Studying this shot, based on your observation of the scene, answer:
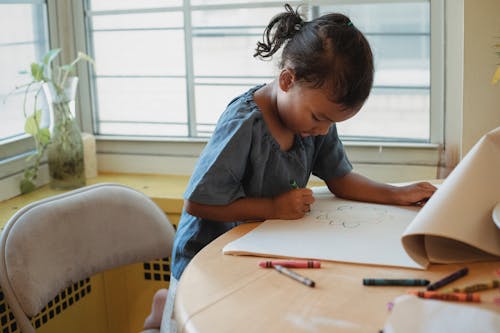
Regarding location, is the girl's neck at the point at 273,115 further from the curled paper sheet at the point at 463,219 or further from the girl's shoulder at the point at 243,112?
the curled paper sheet at the point at 463,219

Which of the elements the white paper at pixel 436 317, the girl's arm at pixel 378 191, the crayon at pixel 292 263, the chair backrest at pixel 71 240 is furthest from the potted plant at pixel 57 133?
the white paper at pixel 436 317

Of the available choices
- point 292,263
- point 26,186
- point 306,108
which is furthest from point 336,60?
point 26,186

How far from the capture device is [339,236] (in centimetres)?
124

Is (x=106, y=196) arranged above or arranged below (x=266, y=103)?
below

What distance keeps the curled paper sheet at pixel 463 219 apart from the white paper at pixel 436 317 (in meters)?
0.15

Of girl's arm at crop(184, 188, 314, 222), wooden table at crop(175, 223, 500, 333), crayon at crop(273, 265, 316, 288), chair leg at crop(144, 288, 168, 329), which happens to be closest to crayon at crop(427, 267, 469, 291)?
wooden table at crop(175, 223, 500, 333)

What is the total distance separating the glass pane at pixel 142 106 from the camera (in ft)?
7.49

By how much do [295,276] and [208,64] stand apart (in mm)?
1261

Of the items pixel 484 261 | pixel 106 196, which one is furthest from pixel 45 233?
pixel 484 261

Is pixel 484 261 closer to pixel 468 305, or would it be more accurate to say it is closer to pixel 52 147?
pixel 468 305

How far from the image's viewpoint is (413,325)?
867mm

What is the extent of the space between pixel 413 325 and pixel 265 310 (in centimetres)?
20

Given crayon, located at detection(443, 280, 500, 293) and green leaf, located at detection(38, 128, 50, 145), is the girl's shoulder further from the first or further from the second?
green leaf, located at detection(38, 128, 50, 145)

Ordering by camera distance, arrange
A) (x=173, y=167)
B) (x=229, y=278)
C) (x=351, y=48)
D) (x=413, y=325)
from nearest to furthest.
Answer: (x=413, y=325) → (x=229, y=278) → (x=351, y=48) → (x=173, y=167)
